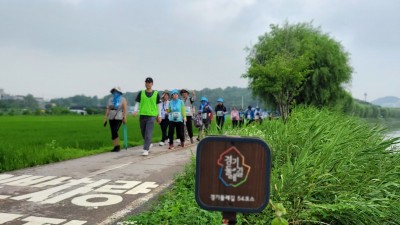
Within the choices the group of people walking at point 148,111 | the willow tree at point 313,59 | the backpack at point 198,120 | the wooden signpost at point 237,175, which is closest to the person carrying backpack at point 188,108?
the group of people walking at point 148,111

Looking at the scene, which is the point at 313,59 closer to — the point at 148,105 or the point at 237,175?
the point at 148,105

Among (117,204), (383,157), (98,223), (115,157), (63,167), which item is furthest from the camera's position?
(115,157)

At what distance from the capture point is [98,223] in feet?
13.4

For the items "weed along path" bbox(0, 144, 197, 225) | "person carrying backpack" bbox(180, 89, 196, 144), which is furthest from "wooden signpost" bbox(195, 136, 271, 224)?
"person carrying backpack" bbox(180, 89, 196, 144)

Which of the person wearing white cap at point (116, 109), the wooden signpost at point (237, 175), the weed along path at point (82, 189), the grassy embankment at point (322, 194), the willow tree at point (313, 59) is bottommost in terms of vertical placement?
the weed along path at point (82, 189)

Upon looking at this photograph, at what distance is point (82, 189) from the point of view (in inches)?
223

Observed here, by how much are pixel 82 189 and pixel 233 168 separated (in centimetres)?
388

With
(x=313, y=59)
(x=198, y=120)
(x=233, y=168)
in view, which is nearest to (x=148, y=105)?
(x=198, y=120)

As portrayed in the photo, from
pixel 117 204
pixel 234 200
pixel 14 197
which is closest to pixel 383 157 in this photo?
pixel 117 204

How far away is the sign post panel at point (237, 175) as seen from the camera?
7.50 ft

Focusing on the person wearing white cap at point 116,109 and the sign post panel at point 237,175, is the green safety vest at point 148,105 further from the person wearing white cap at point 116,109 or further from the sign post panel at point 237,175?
the sign post panel at point 237,175

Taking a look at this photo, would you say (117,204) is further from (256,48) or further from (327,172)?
(256,48)

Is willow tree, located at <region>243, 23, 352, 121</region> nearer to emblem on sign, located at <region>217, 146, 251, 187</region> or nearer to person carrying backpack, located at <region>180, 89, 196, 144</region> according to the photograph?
person carrying backpack, located at <region>180, 89, 196, 144</region>

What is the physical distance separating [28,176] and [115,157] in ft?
9.57
